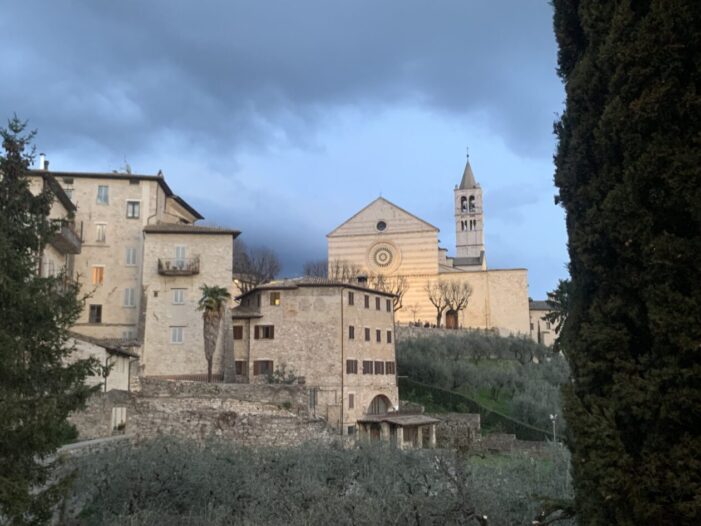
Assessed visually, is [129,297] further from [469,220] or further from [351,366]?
[469,220]

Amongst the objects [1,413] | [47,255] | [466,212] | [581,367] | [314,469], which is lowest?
[314,469]

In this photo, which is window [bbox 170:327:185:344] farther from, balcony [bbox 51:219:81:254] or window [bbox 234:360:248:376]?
balcony [bbox 51:219:81:254]

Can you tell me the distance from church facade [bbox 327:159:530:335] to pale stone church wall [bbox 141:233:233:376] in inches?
1491

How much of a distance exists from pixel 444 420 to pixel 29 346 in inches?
1256

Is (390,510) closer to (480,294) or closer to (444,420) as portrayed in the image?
(444,420)

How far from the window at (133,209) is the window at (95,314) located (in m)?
5.70

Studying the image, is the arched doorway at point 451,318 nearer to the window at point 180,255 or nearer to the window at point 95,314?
the window at point 180,255

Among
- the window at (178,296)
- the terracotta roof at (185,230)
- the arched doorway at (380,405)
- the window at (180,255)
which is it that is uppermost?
the terracotta roof at (185,230)

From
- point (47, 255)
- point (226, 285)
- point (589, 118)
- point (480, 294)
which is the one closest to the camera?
point (589, 118)

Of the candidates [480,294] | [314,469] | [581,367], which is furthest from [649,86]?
[480,294]

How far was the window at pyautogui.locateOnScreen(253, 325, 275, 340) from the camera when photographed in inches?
1494

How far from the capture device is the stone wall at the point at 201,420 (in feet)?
84.1

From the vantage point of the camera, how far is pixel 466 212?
10038cm

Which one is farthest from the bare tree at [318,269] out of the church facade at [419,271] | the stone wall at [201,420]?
the stone wall at [201,420]
